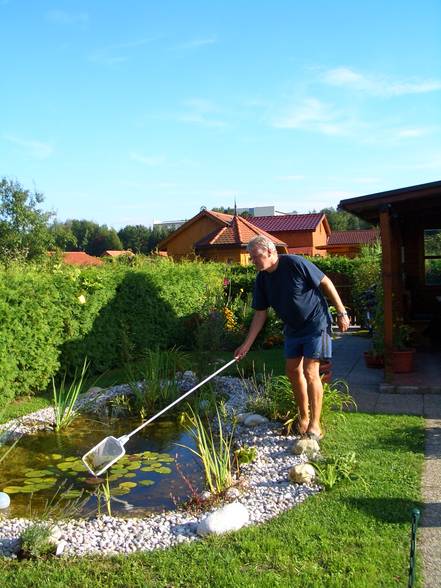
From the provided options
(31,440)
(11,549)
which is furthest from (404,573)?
(31,440)

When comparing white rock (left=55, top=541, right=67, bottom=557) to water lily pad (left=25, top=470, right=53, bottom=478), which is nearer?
white rock (left=55, top=541, right=67, bottom=557)

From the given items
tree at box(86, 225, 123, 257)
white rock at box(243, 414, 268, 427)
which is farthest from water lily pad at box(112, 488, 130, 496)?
tree at box(86, 225, 123, 257)

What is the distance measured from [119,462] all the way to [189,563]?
222cm

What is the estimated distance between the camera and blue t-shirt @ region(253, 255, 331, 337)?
192 inches

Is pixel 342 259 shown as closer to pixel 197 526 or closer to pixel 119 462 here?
pixel 119 462

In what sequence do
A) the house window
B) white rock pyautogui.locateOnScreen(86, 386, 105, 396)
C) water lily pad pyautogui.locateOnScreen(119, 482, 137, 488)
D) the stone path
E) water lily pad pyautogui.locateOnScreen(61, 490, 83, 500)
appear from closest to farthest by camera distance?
the stone path
water lily pad pyautogui.locateOnScreen(61, 490, 83, 500)
water lily pad pyautogui.locateOnScreen(119, 482, 137, 488)
white rock pyautogui.locateOnScreen(86, 386, 105, 396)
the house window

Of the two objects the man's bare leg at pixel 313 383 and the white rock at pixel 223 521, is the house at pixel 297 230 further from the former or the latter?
the white rock at pixel 223 521

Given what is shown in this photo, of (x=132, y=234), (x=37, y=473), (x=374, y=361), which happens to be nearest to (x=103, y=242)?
(x=132, y=234)

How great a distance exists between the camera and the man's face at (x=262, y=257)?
481cm

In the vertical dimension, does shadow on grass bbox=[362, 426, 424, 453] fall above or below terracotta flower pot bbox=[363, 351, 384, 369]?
below

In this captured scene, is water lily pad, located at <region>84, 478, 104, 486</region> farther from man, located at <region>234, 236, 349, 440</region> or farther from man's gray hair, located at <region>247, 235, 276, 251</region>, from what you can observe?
man's gray hair, located at <region>247, 235, 276, 251</region>

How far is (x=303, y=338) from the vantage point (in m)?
4.96

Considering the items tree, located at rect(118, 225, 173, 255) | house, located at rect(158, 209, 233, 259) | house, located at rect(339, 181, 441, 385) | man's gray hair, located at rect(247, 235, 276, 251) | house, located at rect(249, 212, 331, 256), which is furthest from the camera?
tree, located at rect(118, 225, 173, 255)

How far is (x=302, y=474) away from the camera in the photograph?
4234 mm
